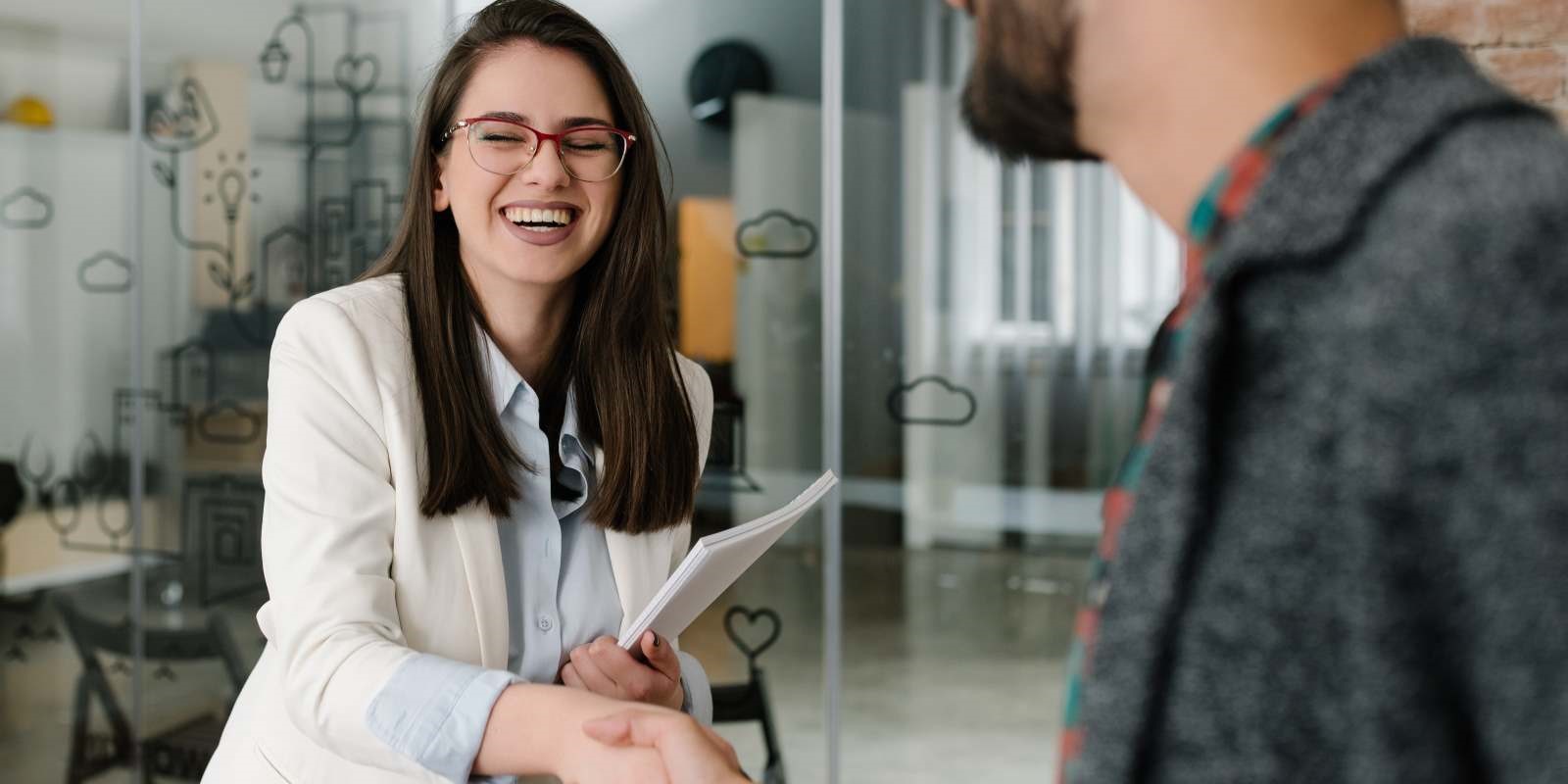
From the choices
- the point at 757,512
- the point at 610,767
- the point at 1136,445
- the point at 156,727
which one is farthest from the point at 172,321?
the point at 1136,445

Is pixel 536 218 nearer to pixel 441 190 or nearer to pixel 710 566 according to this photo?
pixel 441 190

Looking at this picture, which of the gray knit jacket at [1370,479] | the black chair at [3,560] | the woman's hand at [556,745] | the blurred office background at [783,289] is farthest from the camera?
the black chair at [3,560]

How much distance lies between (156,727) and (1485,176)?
145 inches

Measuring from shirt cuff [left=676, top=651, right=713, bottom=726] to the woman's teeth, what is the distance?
18.3 inches

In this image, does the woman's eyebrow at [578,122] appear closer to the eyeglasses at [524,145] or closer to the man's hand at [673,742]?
the eyeglasses at [524,145]

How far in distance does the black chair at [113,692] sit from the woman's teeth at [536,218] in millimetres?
2562

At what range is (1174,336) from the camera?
515mm

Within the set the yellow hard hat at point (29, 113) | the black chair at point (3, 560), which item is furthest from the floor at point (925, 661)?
the yellow hard hat at point (29, 113)

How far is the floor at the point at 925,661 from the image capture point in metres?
3.00

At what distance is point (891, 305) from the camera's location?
297 centimetres

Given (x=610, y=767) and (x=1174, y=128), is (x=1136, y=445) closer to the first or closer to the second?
(x=1174, y=128)

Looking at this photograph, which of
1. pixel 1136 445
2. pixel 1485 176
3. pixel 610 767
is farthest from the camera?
pixel 610 767

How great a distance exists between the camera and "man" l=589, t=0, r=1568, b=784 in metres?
0.40

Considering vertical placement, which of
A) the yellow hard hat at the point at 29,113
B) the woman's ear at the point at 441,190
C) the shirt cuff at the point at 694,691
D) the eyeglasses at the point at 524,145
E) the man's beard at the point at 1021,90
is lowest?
the shirt cuff at the point at 694,691
